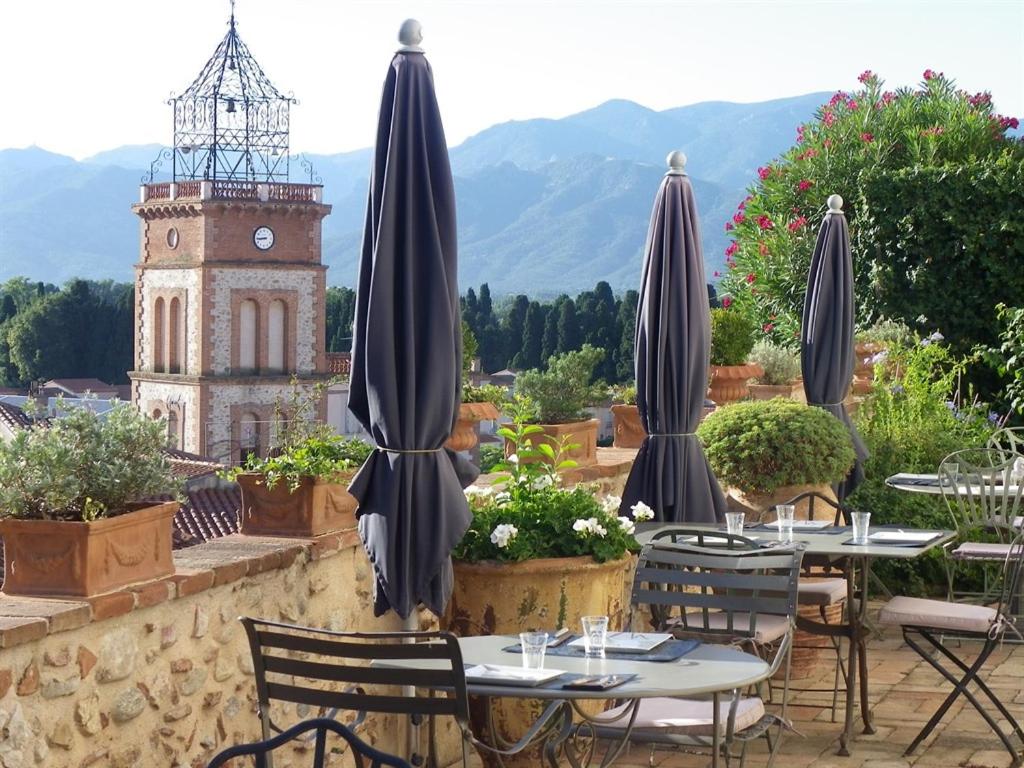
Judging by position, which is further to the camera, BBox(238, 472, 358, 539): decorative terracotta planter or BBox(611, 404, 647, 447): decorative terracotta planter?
BBox(611, 404, 647, 447): decorative terracotta planter

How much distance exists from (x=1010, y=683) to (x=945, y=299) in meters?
8.55

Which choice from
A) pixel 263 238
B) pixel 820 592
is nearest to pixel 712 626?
pixel 820 592

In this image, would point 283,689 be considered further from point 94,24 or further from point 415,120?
point 94,24

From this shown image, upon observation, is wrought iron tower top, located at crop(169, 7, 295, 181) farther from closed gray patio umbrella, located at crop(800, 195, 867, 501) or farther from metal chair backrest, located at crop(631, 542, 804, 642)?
metal chair backrest, located at crop(631, 542, 804, 642)

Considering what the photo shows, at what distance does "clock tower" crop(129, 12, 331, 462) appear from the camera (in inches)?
2655

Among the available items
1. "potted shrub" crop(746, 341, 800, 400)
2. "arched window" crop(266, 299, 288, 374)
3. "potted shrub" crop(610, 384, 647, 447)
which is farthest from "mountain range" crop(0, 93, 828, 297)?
"potted shrub" crop(610, 384, 647, 447)

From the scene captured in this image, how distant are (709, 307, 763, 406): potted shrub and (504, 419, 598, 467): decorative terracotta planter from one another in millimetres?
2626

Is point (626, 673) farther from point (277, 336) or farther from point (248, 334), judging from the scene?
point (248, 334)

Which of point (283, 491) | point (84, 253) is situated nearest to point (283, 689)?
point (283, 491)

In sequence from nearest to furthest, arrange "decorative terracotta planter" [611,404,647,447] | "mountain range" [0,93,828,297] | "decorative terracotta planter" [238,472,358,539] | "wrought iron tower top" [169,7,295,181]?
"decorative terracotta planter" [238,472,358,539], "decorative terracotta planter" [611,404,647,447], "wrought iron tower top" [169,7,295,181], "mountain range" [0,93,828,297]

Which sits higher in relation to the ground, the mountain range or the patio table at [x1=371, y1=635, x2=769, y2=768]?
the mountain range

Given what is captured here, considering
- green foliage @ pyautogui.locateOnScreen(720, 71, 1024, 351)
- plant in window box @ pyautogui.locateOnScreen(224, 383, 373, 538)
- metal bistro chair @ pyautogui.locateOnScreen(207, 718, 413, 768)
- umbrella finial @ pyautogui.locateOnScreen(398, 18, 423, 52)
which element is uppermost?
green foliage @ pyautogui.locateOnScreen(720, 71, 1024, 351)

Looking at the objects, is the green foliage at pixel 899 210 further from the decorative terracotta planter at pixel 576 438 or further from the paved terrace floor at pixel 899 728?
the decorative terracotta planter at pixel 576 438

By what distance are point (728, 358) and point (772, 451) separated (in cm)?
263
